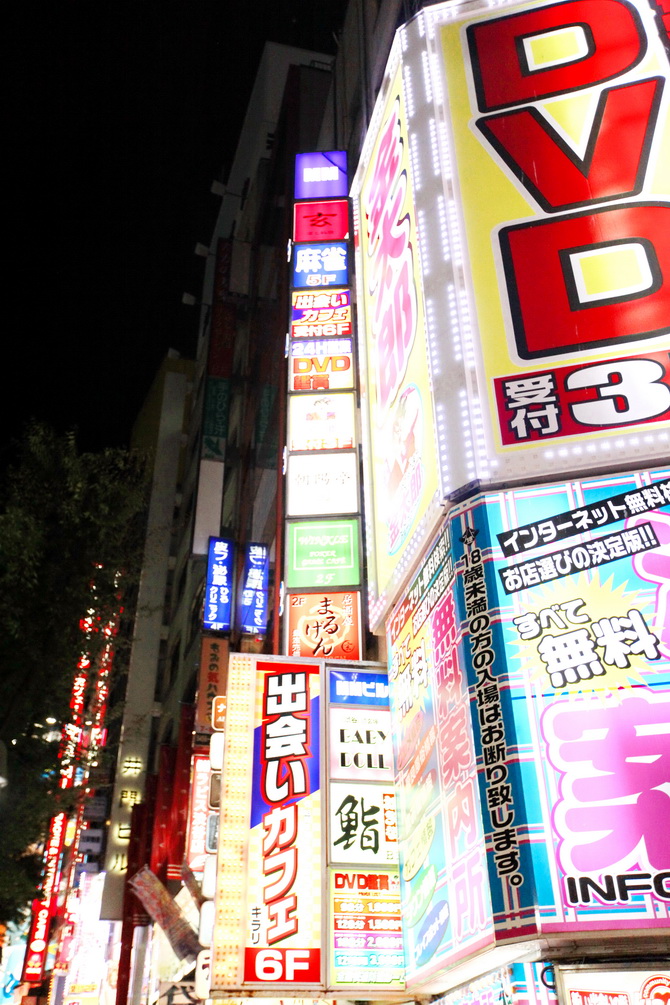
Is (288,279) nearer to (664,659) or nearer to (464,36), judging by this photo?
(464,36)

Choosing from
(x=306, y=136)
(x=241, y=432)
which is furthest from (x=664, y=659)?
(x=241, y=432)

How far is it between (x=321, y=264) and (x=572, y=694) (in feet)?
31.6

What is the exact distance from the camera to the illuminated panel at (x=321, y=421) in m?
12.5

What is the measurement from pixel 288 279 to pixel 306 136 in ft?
25.1

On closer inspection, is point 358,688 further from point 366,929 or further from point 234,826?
point 366,929

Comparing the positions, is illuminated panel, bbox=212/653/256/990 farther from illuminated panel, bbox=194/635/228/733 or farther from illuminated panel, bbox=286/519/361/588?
illuminated panel, bbox=194/635/228/733

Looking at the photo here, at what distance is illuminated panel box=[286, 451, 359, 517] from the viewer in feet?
39.2

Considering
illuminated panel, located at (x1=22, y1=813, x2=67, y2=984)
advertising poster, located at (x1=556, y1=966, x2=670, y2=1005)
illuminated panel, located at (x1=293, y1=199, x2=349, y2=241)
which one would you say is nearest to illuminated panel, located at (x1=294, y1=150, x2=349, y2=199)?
illuminated panel, located at (x1=293, y1=199, x2=349, y2=241)

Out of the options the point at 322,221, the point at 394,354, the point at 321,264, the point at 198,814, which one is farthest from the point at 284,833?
the point at 198,814

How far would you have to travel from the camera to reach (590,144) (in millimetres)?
9000

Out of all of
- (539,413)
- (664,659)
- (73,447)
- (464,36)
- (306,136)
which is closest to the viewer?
(664,659)

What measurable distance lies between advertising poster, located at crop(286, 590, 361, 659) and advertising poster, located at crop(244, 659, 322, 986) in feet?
5.89

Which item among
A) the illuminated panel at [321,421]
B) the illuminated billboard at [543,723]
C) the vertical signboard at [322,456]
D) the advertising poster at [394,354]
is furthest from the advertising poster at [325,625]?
the illuminated billboard at [543,723]

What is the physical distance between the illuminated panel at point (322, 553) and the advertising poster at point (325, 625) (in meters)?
0.23
